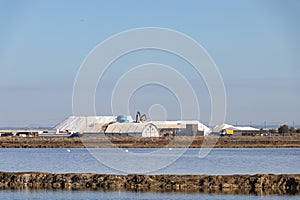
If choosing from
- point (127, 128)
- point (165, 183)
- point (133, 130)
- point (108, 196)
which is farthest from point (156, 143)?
point (108, 196)

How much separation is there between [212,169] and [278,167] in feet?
14.5

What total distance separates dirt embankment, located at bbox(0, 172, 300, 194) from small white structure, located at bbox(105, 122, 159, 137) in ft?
296

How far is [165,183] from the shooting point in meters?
32.7

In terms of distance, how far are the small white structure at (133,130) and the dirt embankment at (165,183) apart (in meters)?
90.3

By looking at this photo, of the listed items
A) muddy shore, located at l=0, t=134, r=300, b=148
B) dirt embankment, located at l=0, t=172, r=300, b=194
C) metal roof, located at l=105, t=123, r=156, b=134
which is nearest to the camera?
dirt embankment, located at l=0, t=172, r=300, b=194

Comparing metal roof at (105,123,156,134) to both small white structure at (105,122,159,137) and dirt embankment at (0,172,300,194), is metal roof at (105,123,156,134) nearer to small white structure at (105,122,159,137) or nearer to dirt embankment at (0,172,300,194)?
small white structure at (105,122,159,137)

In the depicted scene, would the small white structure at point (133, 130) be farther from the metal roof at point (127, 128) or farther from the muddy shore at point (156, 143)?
the muddy shore at point (156, 143)

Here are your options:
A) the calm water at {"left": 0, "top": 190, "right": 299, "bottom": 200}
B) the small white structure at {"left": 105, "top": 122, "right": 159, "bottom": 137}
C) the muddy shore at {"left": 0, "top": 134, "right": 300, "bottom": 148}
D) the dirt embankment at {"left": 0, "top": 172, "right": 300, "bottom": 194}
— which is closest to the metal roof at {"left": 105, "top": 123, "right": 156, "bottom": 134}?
the small white structure at {"left": 105, "top": 122, "right": 159, "bottom": 137}

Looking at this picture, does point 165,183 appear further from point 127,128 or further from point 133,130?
point 127,128

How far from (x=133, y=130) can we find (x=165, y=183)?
96288 millimetres

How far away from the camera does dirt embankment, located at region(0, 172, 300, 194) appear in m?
31.5

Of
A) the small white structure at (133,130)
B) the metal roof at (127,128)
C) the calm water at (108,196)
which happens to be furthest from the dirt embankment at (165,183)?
the metal roof at (127,128)

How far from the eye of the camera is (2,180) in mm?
34469

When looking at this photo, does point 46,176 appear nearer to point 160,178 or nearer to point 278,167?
point 160,178
